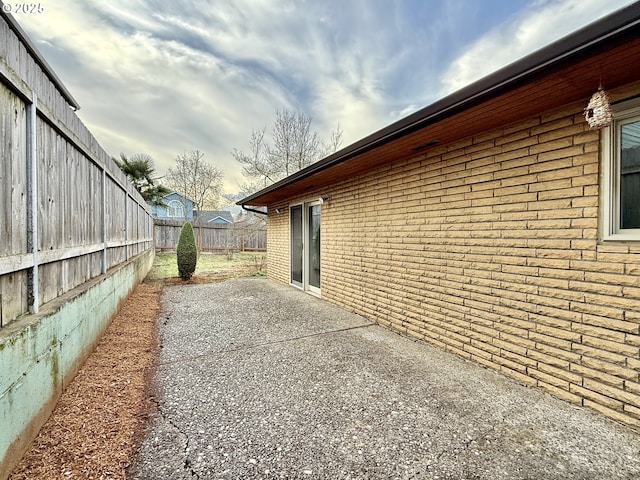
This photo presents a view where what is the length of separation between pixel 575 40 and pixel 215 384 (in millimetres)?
3651

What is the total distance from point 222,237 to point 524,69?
18.6 metres

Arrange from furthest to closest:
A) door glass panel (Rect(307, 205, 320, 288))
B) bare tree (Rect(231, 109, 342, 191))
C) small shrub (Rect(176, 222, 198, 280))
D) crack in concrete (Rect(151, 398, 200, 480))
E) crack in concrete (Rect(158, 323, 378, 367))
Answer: bare tree (Rect(231, 109, 342, 191)), small shrub (Rect(176, 222, 198, 280)), door glass panel (Rect(307, 205, 320, 288)), crack in concrete (Rect(158, 323, 378, 367)), crack in concrete (Rect(151, 398, 200, 480))

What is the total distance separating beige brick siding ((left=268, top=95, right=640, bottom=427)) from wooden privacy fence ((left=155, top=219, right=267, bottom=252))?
1450 centimetres

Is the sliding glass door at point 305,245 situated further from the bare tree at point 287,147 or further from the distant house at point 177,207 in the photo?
the distant house at point 177,207

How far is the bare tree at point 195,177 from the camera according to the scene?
70.9ft

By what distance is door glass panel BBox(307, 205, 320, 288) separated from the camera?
694cm

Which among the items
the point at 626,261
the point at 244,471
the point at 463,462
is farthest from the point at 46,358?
the point at 626,261

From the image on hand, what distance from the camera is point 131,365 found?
10.1 ft

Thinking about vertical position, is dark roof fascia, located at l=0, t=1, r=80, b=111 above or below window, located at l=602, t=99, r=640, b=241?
above

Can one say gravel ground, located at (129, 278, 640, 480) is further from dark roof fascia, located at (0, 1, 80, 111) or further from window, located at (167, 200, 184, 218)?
window, located at (167, 200, 184, 218)

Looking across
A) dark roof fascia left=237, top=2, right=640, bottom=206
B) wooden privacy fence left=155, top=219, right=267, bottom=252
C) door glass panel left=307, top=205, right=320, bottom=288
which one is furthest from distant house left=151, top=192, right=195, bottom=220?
dark roof fascia left=237, top=2, right=640, bottom=206

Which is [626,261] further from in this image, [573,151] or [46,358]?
[46,358]

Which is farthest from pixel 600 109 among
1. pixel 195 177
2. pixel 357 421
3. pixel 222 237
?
pixel 195 177

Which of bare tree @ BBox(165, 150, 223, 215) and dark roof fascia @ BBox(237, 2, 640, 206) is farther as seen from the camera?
bare tree @ BBox(165, 150, 223, 215)
